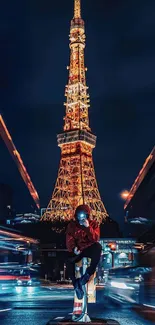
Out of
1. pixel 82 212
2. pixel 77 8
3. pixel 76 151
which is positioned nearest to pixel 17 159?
pixel 76 151

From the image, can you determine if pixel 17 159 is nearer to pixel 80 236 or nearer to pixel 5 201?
pixel 5 201

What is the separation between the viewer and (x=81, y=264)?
638 centimetres

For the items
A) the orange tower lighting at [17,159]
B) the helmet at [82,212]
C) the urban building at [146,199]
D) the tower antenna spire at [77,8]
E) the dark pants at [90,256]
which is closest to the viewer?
the dark pants at [90,256]

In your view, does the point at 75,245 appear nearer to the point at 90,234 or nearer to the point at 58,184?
the point at 90,234

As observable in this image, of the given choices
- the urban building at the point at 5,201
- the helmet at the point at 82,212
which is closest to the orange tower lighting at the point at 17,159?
the urban building at the point at 5,201

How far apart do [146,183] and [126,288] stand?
6447cm

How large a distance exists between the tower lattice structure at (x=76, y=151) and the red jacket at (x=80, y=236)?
77.8 meters

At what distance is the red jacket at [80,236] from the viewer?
6535 millimetres

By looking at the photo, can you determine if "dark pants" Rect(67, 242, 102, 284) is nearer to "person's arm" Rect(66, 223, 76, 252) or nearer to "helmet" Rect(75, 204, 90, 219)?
"person's arm" Rect(66, 223, 76, 252)

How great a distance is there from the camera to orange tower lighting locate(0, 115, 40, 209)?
95.1m

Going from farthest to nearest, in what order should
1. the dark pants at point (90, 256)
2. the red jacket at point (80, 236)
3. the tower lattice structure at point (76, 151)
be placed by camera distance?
the tower lattice structure at point (76, 151), the red jacket at point (80, 236), the dark pants at point (90, 256)

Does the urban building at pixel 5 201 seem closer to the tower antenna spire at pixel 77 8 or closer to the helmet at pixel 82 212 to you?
the tower antenna spire at pixel 77 8

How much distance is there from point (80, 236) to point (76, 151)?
8803 centimetres

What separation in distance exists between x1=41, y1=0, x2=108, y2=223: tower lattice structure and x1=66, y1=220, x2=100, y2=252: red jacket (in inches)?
3063
